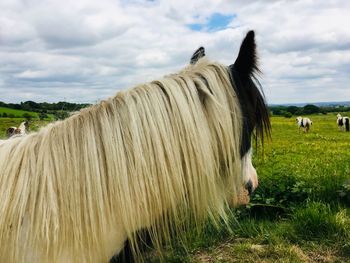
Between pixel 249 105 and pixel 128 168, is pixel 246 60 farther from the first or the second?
pixel 128 168

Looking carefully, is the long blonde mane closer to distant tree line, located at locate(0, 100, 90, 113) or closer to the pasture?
distant tree line, located at locate(0, 100, 90, 113)

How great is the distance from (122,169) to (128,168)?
4 cm

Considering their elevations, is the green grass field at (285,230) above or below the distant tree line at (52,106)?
below

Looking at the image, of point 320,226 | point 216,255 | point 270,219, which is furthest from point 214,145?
point 270,219

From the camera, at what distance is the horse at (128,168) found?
6.84ft

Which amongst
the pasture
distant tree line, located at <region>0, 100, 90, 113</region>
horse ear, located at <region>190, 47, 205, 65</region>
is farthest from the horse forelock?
the pasture

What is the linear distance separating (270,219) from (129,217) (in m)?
3.74

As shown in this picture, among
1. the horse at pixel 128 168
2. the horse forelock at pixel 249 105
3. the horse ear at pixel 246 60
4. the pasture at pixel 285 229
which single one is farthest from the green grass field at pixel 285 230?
the horse ear at pixel 246 60

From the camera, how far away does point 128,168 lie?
2219 millimetres

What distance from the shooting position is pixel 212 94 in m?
2.48

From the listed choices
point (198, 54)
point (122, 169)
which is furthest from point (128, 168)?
point (198, 54)

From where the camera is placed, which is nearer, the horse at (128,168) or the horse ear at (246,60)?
the horse at (128,168)

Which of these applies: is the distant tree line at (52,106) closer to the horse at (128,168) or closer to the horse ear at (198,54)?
the horse at (128,168)

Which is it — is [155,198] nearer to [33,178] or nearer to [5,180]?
[33,178]
